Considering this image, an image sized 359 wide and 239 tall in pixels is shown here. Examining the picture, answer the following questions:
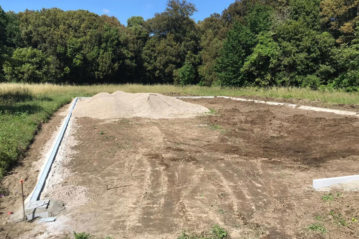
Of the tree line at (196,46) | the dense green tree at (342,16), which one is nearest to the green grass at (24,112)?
the tree line at (196,46)

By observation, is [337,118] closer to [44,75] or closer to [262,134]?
[262,134]

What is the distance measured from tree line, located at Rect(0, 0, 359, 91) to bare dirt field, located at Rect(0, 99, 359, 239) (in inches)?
400

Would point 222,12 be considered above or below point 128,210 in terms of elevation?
above

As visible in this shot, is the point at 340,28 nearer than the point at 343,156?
No

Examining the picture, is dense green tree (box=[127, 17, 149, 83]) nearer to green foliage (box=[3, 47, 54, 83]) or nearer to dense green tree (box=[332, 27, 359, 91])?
green foliage (box=[3, 47, 54, 83])

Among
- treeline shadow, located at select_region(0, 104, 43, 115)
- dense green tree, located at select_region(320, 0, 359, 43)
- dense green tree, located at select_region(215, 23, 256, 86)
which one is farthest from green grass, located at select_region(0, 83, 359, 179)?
dense green tree, located at select_region(320, 0, 359, 43)

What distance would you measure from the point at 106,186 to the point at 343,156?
A: 571 cm

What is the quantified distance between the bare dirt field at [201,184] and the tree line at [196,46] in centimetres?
1016

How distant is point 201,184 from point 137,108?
31.8 feet

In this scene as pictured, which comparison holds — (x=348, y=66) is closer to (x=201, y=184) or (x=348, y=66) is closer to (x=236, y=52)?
(x=236, y=52)

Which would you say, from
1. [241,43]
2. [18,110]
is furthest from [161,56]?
[18,110]

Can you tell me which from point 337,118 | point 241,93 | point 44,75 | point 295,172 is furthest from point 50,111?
point 44,75

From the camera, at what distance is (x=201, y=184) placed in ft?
18.1

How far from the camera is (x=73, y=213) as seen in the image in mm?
4504
